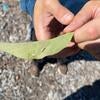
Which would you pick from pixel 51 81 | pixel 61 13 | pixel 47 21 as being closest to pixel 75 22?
pixel 61 13

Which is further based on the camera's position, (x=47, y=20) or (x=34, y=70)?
(x=34, y=70)

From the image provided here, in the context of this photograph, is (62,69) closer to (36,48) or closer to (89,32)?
(89,32)

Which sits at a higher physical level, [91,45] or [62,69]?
[91,45]

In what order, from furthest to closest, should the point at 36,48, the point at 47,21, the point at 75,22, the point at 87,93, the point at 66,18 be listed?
the point at 87,93 < the point at 47,21 < the point at 66,18 < the point at 75,22 < the point at 36,48

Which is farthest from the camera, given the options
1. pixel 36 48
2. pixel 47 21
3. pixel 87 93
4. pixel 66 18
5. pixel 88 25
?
pixel 87 93

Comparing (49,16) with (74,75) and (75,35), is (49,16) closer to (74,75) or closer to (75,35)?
(75,35)

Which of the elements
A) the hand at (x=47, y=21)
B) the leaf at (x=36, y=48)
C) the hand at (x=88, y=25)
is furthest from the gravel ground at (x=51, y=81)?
the leaf at (x=36, y=48)

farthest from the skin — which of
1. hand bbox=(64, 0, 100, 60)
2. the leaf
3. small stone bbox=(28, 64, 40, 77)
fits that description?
small stone bbox=(28, 64, 40, 77)

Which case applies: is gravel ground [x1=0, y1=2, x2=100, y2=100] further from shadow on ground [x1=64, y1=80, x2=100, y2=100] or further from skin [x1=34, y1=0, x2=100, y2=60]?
skin [x1=34, y1=0, x2=100, y2=60]
